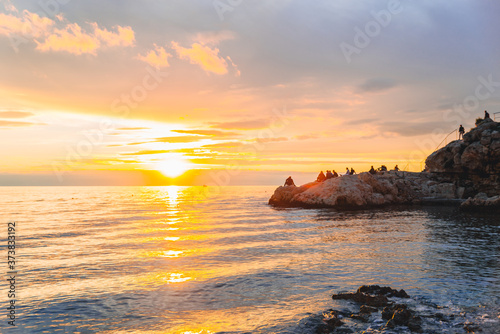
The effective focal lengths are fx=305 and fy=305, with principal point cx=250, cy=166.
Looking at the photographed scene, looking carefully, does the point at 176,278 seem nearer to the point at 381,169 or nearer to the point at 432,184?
the point at 432,184

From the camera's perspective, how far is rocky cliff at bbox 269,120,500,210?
5609cm

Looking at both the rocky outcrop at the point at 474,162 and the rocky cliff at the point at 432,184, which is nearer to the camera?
the rocky cliff at the point at 432,184

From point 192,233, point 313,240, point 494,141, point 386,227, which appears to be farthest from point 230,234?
point 494,141

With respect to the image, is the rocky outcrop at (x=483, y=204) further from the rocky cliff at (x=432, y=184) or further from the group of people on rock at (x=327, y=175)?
the group of people on rock at (x=327, y=175)

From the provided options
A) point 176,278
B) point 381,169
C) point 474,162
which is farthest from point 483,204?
point 176,278

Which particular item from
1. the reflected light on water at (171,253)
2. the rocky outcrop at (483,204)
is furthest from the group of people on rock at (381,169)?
the reflected light on water at (171,253)

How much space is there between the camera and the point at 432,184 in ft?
224

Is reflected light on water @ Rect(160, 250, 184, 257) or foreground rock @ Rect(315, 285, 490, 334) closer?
foreground rock @ Rect(315, 285, 490, 334)

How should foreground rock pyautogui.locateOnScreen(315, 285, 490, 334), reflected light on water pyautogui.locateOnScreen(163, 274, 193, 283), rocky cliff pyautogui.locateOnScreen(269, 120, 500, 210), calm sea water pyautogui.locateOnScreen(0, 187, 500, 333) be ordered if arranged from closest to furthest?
foreground rock pyautogui.locateOnScreen(315, 285, 490, 334), calm sea water pyautogui.locateOnScreen(0, 187, 500, 333), reflected light on water pyautogui.locateOnScreen(163, 274, 193, 283), rocky cliff pyautogui.locateOnScreen(269, 120, 500, 210)

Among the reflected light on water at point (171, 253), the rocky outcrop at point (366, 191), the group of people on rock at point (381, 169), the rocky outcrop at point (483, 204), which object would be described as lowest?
the reflected light on water at point (171, 253)

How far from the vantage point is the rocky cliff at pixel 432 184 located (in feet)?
184

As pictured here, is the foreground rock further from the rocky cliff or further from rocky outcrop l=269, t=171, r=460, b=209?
the rocky cliff

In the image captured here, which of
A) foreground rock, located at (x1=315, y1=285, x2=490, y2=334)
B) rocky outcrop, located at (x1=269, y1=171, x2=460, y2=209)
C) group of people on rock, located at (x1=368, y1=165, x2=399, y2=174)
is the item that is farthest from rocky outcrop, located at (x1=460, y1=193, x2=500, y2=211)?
foreground rock, located at (x1=315, y1=285, x2=490, y2=334)

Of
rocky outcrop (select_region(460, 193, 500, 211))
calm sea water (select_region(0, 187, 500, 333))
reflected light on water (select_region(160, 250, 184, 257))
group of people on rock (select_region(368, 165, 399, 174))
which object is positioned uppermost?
group of people on rock (select_region(368, 165, 399, 174))
